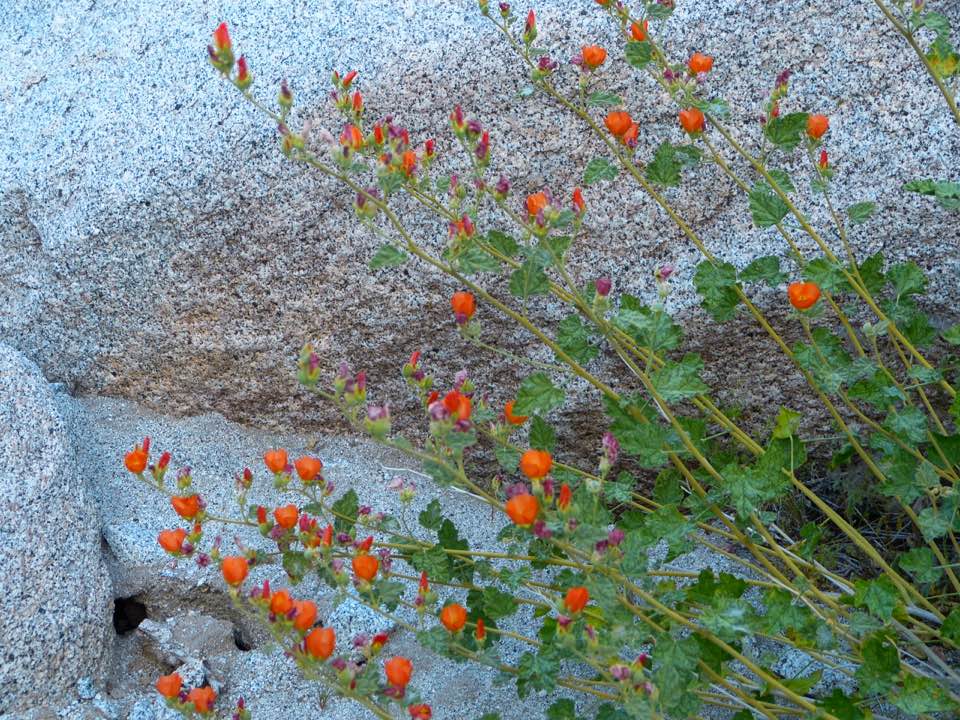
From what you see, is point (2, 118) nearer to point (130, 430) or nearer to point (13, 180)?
point (13, 180)

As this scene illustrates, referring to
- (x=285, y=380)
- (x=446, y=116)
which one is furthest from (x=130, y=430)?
(x=446, y=116)

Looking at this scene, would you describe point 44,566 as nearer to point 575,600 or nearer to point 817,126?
point 575,600

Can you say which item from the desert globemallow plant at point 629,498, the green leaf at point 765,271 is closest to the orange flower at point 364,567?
the desert globemallow plant at point 629,498

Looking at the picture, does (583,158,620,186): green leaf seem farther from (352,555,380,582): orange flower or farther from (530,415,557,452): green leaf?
(352,555,380,582): orange flower

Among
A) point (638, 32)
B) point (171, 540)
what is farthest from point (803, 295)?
point (171, 540)

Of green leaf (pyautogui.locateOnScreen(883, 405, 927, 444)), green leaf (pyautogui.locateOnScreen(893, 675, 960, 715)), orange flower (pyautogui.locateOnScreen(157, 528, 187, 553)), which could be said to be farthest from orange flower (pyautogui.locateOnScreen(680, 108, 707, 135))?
orange flower (pyautogui.locateOnScreen(157, 528, 187, 553))

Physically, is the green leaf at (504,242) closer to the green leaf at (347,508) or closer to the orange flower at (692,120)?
the orange flower at (692,120)

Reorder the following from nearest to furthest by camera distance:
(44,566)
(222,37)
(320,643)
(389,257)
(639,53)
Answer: (320,643), (222,37), (389,257), (639,53), (44,566)
